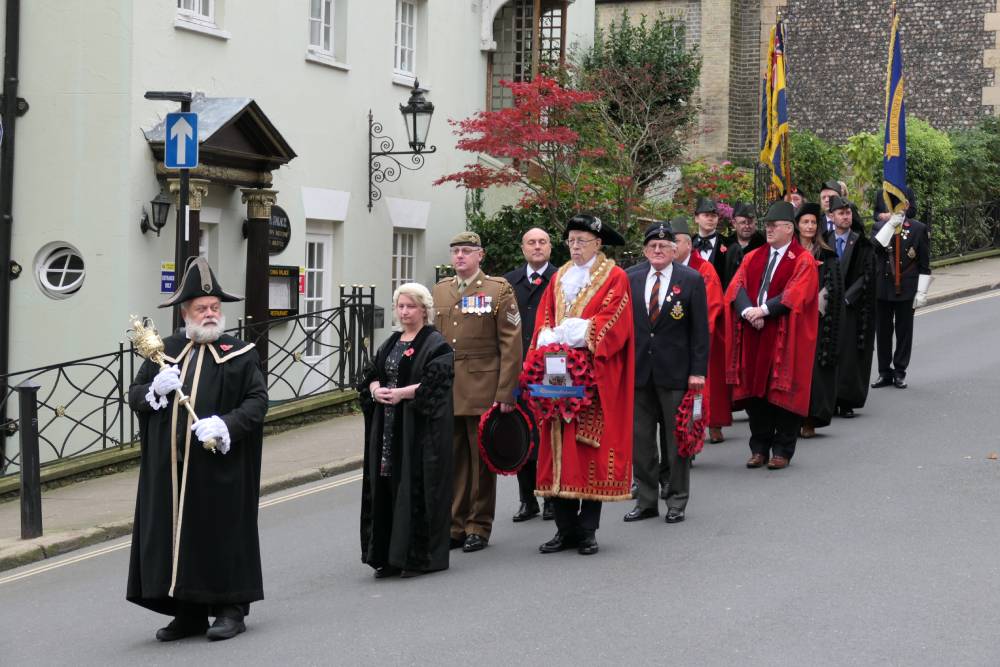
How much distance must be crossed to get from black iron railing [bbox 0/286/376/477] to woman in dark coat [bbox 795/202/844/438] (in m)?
5.52

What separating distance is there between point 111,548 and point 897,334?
9099mm

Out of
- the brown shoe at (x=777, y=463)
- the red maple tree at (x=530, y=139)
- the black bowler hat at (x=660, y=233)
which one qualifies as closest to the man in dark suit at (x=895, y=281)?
the brown shoe at (x=777, y=463)

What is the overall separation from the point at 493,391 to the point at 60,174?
7.62 m

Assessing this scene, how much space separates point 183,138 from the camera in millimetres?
13023

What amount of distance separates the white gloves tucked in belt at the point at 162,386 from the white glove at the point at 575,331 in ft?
8.90

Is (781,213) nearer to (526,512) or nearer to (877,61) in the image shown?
(526,512)

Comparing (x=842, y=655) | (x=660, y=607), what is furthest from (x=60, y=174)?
(x=842, y=655)

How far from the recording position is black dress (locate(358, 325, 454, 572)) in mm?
8820

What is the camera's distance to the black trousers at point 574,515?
370 inches

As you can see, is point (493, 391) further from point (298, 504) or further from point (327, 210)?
point (327, 210)

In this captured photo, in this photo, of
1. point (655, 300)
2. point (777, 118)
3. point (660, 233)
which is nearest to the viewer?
point (660, 233)

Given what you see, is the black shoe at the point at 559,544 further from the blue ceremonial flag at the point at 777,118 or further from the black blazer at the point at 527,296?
the blue ceremonial flag at the point at 777,118

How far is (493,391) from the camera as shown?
388 inches

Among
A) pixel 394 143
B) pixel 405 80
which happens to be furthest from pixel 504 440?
pixel 405 80
